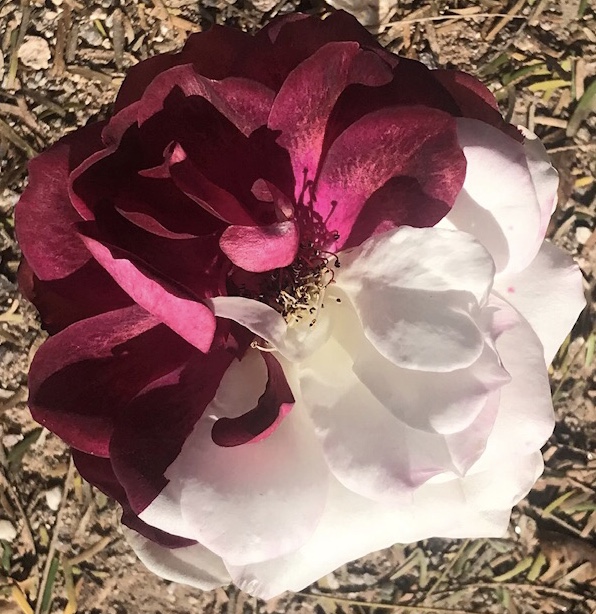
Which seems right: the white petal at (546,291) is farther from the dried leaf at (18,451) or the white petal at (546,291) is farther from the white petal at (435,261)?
the dried leaf at (18,451)

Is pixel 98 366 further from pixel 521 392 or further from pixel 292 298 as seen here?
pixel 521 392

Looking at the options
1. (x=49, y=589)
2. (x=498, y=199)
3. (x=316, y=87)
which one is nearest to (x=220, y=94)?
(x=316, y=87)

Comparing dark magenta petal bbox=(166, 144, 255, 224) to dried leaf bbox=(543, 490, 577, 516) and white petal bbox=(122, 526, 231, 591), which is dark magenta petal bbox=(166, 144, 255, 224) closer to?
white petal bbox=(122, 526, 231, 591)

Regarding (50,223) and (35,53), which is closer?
(50,223)

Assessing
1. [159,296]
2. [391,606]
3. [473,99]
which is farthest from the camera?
[391,606]

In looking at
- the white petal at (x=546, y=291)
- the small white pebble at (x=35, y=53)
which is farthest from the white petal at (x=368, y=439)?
the small white pebble at (x=35, y=53)

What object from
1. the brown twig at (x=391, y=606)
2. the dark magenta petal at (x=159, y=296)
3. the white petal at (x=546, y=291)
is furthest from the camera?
the brown twig at (x=391, y=606)
